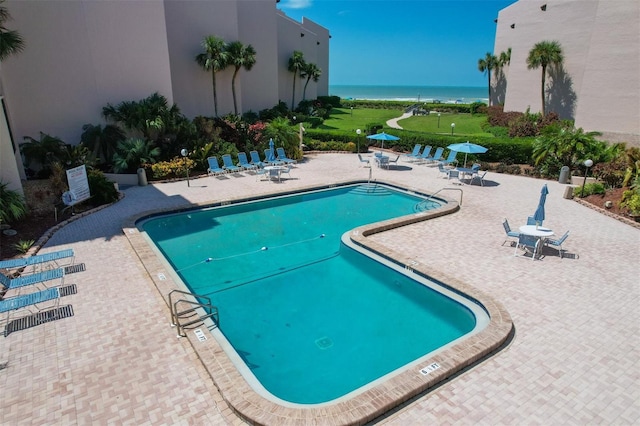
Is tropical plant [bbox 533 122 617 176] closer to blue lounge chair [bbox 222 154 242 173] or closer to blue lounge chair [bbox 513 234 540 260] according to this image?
blue lounge chair [bbox 513 234 540 260]

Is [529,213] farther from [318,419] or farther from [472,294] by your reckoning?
[318,419]

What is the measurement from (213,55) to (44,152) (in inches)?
496

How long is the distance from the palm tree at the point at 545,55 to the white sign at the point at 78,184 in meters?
34.8

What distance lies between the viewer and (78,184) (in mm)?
13172

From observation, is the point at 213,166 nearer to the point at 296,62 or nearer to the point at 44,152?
the point at 44,152

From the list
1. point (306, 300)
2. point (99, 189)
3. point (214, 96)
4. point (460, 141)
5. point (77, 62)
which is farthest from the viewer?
point (214, 96)

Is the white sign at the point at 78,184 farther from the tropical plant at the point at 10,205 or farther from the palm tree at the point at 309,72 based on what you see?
the palm tree at the point at 309,72

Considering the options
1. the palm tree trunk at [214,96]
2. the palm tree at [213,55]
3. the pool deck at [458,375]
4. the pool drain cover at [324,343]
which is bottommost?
the pool drain cover at [324,343]

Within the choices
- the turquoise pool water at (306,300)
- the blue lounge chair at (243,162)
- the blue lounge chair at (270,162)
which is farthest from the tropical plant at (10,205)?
the blue lounge chair at (270,162)

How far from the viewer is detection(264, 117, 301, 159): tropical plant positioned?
22.2m

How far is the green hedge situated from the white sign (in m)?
16.7

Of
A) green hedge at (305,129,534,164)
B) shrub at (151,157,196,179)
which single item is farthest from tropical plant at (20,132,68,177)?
green hedge at (305,129,534,164)

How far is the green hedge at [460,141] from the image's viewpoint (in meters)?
21.2

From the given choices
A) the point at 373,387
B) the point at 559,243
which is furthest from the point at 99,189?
the point at 559,243
